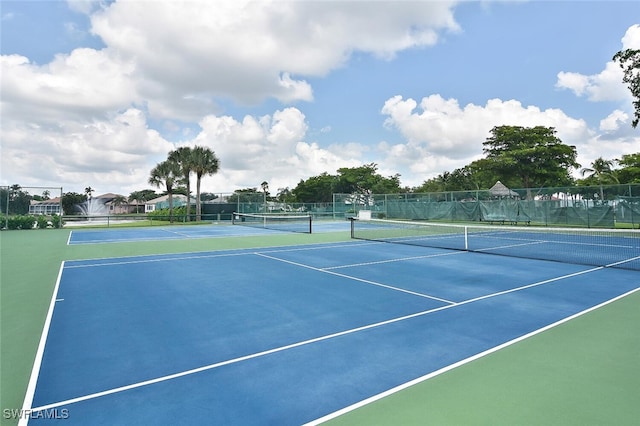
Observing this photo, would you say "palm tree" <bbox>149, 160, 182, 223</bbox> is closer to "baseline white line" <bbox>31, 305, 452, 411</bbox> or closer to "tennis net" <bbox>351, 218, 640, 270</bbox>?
"tennis net" <bbox>351, 218, 640, 270</bbox>

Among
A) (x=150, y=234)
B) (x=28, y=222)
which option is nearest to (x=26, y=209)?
(x=28, y=222)

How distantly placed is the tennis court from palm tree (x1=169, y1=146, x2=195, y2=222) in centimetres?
2781

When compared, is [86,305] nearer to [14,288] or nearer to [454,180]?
[14,288]

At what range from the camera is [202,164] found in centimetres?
3728

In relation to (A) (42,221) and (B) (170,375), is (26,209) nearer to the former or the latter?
(A) (42,221)

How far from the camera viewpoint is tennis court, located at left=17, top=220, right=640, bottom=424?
3516 millimetres

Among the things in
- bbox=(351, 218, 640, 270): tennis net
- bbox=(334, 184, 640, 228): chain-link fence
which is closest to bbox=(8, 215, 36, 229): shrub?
bbox=(351, 218, 640, 270): tennis net

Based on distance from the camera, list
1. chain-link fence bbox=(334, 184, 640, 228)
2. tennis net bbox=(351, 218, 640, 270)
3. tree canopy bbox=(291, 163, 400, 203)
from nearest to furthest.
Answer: tennis net bbox=(351, 218, 640, 270) → chain-link fence bbox=(334, 184, 640, 228) → tree canopy bbox=(291, 163, 400, 203)

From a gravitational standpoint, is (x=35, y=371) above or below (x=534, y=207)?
below

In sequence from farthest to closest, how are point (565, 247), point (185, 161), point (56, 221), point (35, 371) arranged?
point (185, 161) → point (56, 221) → point (565, 247) → point (35, 371)

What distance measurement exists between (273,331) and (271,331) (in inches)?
1.1

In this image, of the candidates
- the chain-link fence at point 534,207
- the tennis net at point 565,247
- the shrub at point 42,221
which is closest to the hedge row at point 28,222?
the shrub at point 42,221

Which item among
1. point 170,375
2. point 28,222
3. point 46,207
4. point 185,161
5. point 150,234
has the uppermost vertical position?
point 185,161

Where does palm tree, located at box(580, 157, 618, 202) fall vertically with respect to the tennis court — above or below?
above
